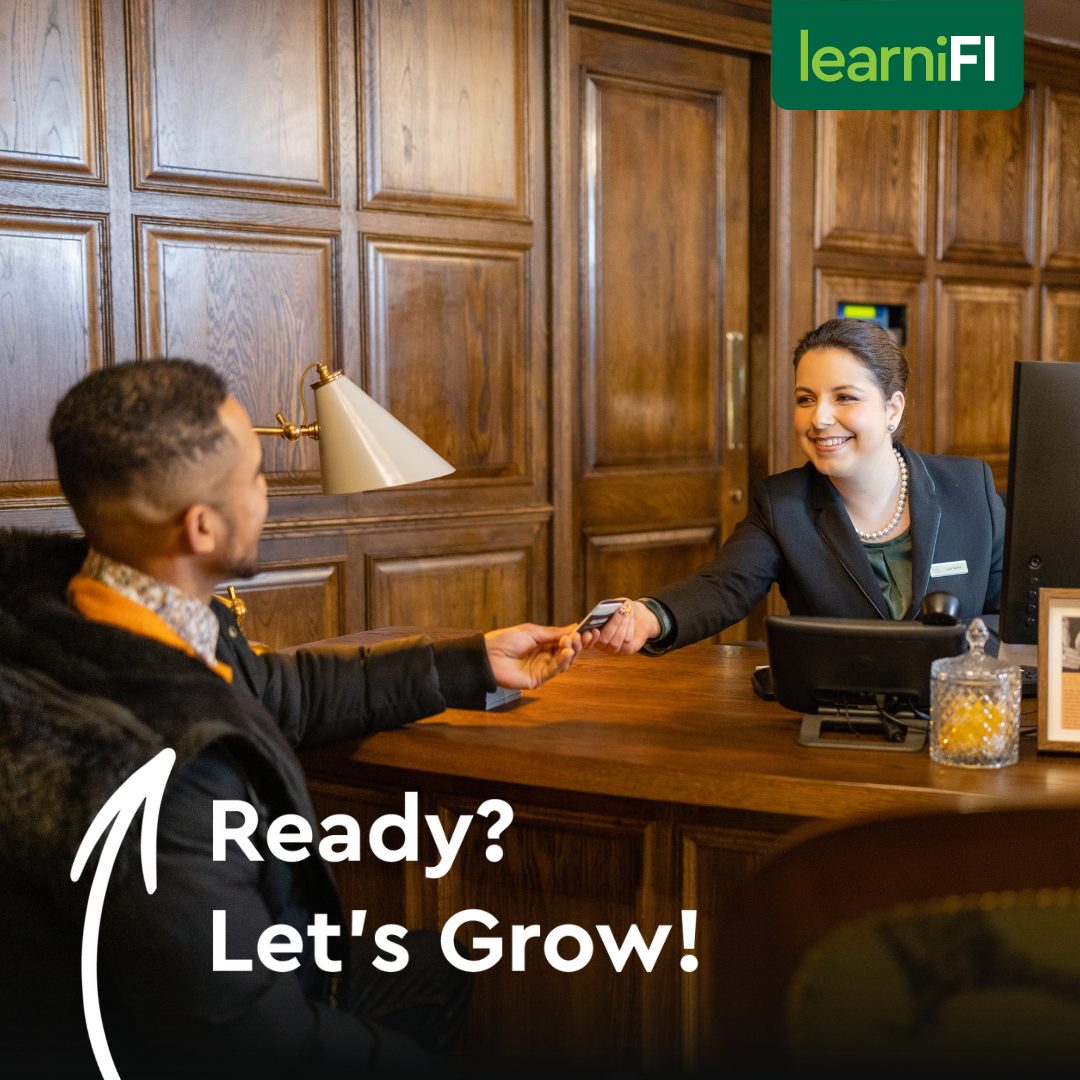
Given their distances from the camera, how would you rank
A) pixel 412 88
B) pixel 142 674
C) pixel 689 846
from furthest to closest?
1. pixel 412 88
2. pixel 689 846
3. pixel 142 674

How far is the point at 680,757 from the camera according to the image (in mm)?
1768

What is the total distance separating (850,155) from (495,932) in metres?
3.88

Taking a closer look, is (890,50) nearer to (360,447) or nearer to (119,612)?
(360,447)

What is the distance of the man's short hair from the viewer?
1308 mm

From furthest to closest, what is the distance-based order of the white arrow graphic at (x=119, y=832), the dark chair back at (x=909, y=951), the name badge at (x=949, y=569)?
the name badge at (x=949, y=569) < the white arrow graphic at (x=119, y=832) < the dark chair back at (x=909, y=951)

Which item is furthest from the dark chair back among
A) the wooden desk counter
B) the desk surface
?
the wooden desk counter

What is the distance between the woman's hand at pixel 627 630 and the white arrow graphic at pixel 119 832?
108 centimetres

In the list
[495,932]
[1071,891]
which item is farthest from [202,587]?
[1071,891]

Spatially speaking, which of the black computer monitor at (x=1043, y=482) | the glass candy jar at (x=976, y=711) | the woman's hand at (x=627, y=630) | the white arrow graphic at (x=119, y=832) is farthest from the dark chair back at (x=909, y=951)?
the woman's hand at (x=627, y=630)

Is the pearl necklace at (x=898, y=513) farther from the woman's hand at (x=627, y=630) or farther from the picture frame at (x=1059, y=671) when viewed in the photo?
the picture frame at (x=1059, y=671)

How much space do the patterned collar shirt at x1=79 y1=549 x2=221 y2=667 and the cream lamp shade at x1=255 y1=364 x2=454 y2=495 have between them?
0.82 metres

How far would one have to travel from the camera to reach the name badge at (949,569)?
8.21ft

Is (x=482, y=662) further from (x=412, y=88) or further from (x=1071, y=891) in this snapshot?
(x=412, y=88)

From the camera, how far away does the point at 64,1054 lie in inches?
50.8
